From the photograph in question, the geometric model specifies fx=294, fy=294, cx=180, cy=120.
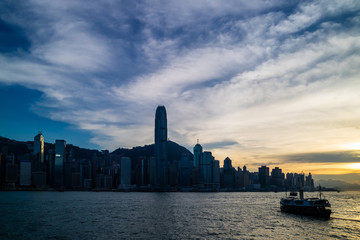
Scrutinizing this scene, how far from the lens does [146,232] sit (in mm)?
77688

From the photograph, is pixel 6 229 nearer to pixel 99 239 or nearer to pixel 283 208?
pixel 99 239

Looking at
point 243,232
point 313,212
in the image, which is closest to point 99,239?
point 243,232

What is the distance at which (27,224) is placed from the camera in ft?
299

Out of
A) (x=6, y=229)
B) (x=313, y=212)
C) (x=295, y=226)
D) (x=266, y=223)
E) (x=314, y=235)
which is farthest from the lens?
(x=313, y=212)

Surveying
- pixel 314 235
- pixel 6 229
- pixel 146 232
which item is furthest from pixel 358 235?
pixel 6 229

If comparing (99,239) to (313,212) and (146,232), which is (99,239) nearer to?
(146,232)

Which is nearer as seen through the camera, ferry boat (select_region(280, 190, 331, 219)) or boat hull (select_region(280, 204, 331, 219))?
boat hull (select_region(280, 204, 331, 219))

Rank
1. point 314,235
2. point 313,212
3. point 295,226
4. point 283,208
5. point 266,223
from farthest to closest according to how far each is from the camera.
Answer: point 283,208, point 313,212, point 266,223, point 295,226, point 314,235

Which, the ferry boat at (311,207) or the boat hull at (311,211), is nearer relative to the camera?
the boat hull at (311,211)

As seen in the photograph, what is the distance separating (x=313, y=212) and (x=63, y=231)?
8775 centimetres

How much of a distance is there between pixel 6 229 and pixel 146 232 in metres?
39.4

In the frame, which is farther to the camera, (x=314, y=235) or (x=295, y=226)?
(x=295, y=226)

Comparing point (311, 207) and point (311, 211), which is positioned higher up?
point (311, 207)

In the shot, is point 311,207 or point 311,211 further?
point 311,207
